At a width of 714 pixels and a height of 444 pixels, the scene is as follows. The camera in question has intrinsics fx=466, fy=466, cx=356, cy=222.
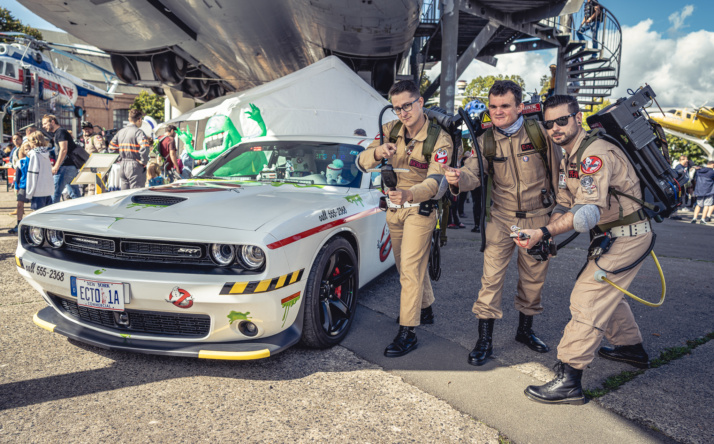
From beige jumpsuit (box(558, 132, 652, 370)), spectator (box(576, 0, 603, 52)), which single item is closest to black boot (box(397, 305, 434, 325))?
beige jumpsuit (box(558, 132, 652, 370))

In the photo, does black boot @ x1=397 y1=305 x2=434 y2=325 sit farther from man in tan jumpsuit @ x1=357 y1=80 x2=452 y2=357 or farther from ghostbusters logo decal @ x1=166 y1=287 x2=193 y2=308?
ghostbusters logo decal @ x1=166 y1=287 x2=193 y2=308

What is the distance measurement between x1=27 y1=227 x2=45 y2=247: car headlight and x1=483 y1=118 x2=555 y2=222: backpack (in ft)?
8.96

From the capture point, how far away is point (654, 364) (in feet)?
9.88

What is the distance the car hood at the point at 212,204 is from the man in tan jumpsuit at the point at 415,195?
502 mm

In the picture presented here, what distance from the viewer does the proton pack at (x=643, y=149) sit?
2.45 m

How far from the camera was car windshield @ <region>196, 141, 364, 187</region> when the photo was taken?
3.87 m

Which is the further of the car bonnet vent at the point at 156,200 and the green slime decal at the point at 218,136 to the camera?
the green slime decal at the point at 218,136

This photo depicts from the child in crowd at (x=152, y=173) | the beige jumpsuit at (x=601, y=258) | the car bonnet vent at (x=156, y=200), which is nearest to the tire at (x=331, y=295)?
the car bonnet vent at (x=156, y=200)

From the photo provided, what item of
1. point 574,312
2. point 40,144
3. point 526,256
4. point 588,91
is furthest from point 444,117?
point 588,91

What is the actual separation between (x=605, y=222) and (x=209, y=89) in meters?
19.2

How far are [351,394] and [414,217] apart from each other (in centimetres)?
118

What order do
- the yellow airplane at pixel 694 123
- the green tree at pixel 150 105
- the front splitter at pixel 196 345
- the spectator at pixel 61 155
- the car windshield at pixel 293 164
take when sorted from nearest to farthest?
the front splitter at pixel 196 345, the car windshield at pixel 293 164, the spectator at pixel 61 155, the yellow airplane at pixel 694 123, the green tree at pixel 150 105

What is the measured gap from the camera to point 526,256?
3084 mm

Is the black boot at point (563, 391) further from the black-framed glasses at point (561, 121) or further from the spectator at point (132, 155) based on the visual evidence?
the spectator at point (132, 155)
